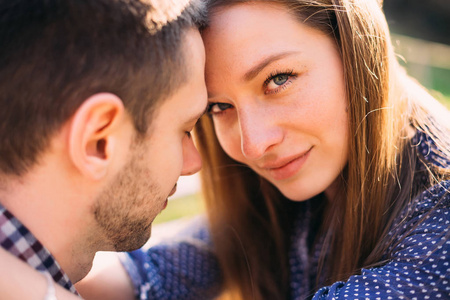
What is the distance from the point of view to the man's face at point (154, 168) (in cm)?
157

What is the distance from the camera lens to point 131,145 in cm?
153

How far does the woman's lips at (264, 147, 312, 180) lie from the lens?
2010 mm

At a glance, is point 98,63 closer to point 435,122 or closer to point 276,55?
point 276,55

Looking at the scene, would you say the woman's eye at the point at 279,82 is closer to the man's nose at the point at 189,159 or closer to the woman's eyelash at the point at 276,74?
the woman's eyelash at the point at 276,74

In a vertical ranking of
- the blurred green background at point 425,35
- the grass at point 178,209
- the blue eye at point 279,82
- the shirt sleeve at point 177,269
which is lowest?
the blurred green background at point 425,35

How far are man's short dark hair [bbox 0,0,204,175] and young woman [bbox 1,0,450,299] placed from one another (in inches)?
17.1

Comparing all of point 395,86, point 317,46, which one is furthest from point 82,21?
point 395,86

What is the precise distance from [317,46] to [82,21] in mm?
843

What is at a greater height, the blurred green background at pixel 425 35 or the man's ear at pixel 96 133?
the man's ear at pixel 96 133

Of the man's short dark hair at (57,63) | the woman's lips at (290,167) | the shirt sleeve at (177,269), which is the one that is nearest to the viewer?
the man's short dark hair at (57,63)

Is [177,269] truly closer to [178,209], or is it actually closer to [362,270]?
[362,270]

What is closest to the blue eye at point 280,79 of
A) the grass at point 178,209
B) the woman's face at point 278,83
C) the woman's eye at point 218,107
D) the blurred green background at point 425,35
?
the woman's face at point 278,83

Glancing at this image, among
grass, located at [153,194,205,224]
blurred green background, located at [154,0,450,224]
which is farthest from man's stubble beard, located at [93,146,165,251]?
blurred green background, located at [154,0,450,224]

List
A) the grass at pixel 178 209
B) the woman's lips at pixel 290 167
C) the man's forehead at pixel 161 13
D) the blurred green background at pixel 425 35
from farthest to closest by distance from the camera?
the blurred green background at pixel 425 35 → the grass at pixel 178 209 → the woman's lips at pixel 290 167 → the man's forehead at pixel 161 13
